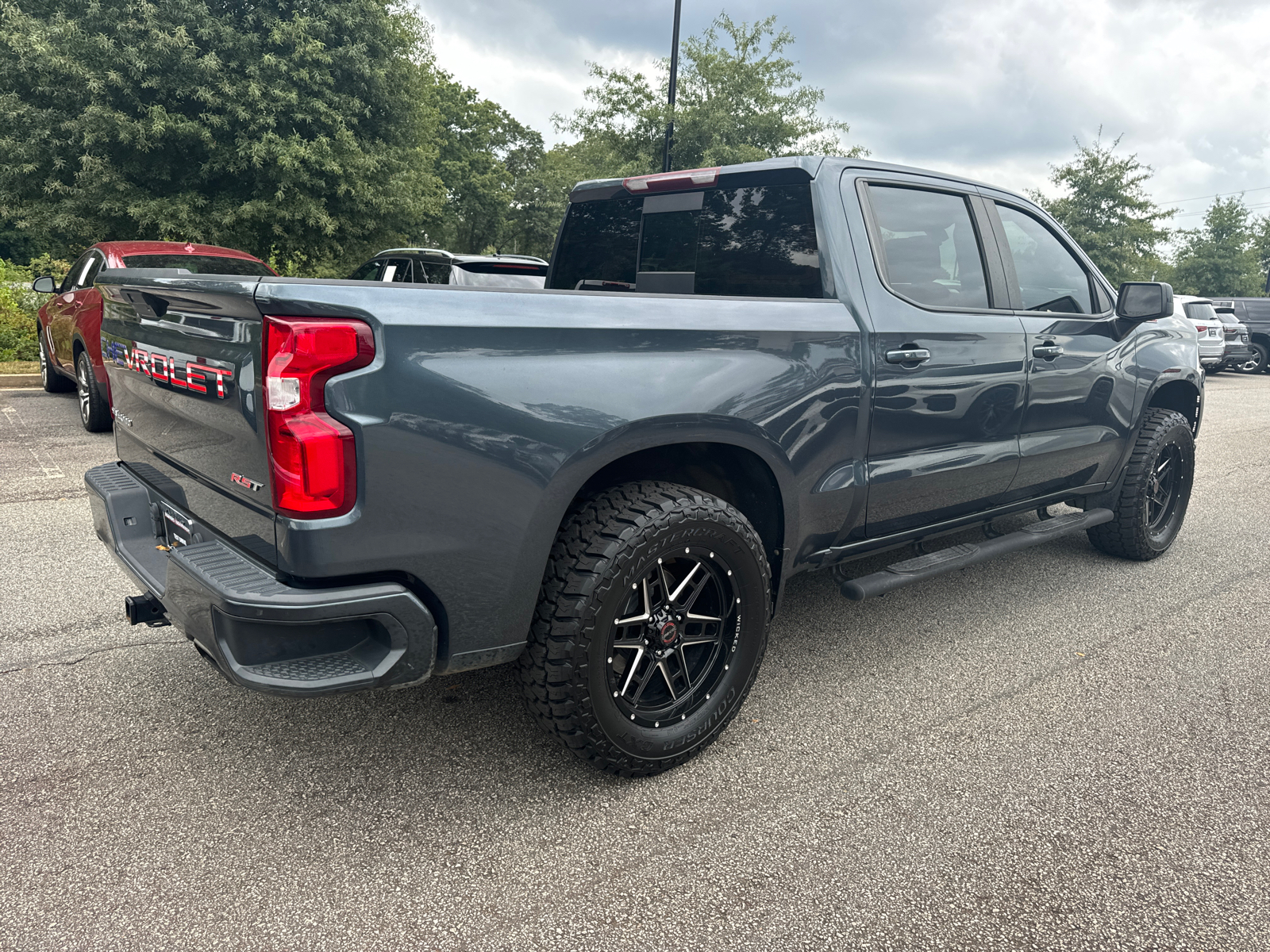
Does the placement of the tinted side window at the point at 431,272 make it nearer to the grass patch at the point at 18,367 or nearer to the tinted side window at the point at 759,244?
the grass patch at the point at 18,367

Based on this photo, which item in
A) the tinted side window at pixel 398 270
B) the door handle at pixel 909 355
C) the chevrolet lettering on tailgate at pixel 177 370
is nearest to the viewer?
the chevrolet lettering on tailgate at pixel 177 370

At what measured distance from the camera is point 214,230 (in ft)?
43.7

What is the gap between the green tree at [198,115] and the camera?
12.0 meters

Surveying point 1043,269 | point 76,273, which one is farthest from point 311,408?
point 76,273

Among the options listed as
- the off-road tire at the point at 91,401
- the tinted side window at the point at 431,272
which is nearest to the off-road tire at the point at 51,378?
the off-road tire at the point at 91,401

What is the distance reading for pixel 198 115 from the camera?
41.7 feet

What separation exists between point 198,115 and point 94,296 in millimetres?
6768

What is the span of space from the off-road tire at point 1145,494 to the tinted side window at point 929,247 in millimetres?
1701

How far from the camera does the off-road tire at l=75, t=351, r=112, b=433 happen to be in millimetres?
7438

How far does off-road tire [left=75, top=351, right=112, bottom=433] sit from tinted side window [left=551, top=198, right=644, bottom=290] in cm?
520

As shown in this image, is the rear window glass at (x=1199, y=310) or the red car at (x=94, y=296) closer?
the red car at (x=94, y=296)

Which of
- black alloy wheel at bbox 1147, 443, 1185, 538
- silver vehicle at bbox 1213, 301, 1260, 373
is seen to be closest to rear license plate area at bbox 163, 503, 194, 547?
black alloy wheel at bbox 1147, 443, 1185, 538

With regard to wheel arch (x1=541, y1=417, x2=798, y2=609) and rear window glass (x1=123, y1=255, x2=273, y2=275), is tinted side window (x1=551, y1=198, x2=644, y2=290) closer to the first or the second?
wheel arch (x1=541, y1=417, x2=798, y2=609)

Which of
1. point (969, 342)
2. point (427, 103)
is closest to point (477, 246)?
point (427, 103)
